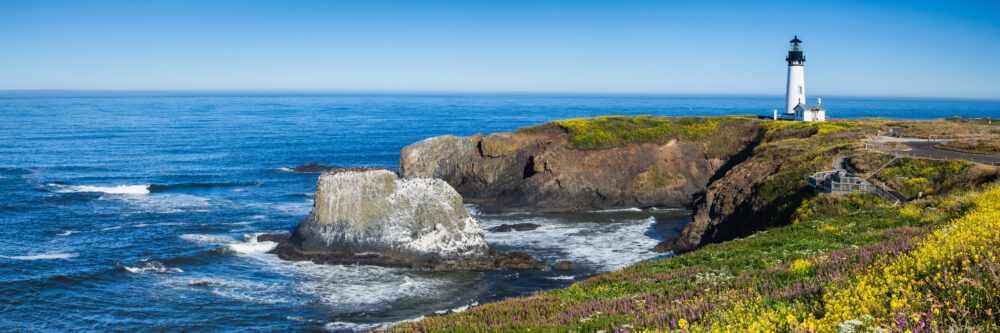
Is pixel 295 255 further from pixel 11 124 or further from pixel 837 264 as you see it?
pixel 11 124

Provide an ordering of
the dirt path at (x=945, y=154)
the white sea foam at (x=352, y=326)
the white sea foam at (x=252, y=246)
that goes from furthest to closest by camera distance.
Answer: the white sea foam at (x=252, y=246) → the dirt path at (x=945, y=154) → the white sea foam at (x=352, y=326)

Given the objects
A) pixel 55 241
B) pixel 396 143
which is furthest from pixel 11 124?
pixel 55 241

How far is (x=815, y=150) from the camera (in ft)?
143

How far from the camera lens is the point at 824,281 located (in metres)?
11.1

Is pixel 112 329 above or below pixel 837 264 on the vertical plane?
below

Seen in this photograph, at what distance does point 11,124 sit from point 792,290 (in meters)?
160

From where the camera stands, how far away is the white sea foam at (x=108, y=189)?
190 feet

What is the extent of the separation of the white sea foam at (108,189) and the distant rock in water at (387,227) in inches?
1180

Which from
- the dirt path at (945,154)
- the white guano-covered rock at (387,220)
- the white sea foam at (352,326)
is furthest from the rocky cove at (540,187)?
the white sea foam at (352,326)

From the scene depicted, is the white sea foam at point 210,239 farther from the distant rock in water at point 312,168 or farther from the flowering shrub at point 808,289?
the flowering shrub at point 808,289

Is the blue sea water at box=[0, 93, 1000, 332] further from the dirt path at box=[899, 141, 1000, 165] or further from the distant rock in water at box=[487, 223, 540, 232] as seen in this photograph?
the dirt path at box=[899, 141, 1000, 165]

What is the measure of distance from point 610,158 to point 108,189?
48.1 meters

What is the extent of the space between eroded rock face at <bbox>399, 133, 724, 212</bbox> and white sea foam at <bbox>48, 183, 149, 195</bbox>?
83.8 feet

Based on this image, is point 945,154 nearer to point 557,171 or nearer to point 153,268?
point 557,171
